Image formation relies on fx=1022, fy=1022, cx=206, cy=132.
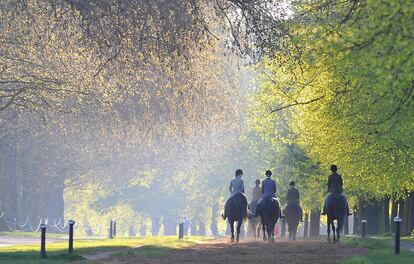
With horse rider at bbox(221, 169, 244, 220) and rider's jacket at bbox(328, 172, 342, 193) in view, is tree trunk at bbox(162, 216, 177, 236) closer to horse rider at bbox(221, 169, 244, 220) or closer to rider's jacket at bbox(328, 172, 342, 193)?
horse rider at bbox(221, 169, 244, 220)

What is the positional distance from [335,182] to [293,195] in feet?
24.5

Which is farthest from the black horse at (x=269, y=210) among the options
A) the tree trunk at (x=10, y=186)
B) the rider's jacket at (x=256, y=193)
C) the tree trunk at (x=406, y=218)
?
the tree trunk at (x=10, y=186)

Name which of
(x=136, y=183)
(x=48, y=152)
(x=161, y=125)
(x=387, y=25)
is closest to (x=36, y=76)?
(x=161, y=125)

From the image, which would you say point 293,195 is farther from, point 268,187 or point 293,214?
point 268,187

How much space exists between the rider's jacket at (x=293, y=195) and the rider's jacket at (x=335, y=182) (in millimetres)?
6397

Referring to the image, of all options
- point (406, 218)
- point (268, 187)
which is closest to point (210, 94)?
point (406, 218)

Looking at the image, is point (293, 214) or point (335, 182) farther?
point (293, 214)

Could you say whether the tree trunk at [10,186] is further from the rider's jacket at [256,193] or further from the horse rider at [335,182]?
the horse rider at [335,182]

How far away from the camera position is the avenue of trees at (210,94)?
2339 centimetres

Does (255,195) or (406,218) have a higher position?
(255,195)

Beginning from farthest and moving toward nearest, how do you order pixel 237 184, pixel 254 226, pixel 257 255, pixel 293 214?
pixel 254 226 < pixel 293 214 < pixel 237 184 < pixel 257 255

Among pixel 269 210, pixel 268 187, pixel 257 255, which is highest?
pixel 268 187

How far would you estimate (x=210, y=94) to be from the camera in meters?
49.1

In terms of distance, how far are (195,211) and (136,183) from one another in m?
7.10
